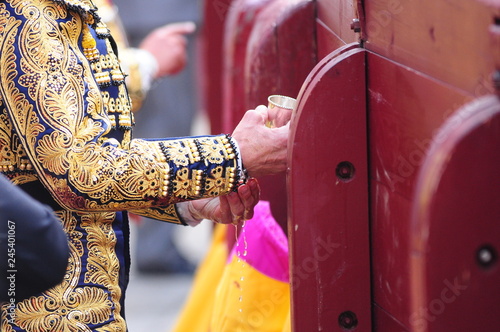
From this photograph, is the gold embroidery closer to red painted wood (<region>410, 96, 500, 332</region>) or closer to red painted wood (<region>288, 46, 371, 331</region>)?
red painted wood (<region>288, 46, 371, 331</region>)

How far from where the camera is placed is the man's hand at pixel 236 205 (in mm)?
Answer: 1738

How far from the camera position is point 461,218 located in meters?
1.00

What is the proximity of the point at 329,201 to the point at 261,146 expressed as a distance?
0.20 meters

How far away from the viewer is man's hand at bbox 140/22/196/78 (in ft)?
11.5

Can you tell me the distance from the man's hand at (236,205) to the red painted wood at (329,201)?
26 cm

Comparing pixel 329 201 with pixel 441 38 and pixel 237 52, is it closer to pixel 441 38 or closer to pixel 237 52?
pixel 441 38

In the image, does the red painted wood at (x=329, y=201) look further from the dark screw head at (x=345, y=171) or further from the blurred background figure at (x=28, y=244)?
the blurred background figure at (x=28, y=244)

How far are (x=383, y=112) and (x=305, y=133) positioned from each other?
0.14 meters

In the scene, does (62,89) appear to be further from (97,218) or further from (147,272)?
(147,272)

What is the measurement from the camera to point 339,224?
1491mm

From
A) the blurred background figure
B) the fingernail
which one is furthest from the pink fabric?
the blurred background figure

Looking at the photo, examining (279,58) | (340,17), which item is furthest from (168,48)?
(340,17)

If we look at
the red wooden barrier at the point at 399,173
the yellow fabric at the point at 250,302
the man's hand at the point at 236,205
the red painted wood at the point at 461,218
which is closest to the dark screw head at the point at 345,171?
the red wooden barrier at the point at 399,173

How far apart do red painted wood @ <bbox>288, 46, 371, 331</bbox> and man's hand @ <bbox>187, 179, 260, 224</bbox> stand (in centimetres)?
26
